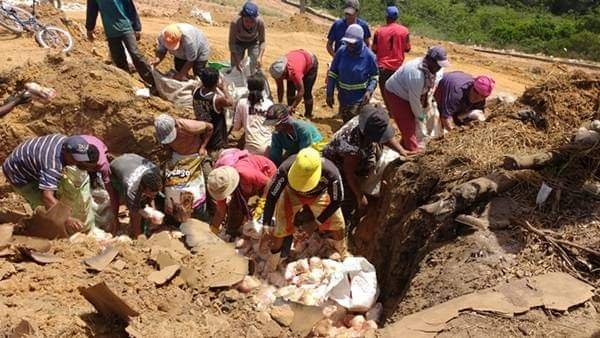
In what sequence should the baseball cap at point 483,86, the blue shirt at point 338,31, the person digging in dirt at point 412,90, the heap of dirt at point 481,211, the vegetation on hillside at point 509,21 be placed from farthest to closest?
1. the vegetation on hillside at point 509,21
2. the blue shirt at point 338,31
3. the baseball cap at point 483,86
4. the person digging in dirt at point 412,90
5. the heap of dirt at point 481,211

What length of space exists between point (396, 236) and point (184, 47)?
3.46m

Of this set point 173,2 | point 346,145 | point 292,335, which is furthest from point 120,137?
point 173,2

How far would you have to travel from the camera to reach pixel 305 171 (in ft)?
15.9

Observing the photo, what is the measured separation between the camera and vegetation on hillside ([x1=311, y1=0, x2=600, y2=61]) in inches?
843

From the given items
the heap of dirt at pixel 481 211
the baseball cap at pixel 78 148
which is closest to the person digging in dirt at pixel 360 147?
the heap of dirt at pixel 481 211

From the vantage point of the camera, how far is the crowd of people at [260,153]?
5.29m

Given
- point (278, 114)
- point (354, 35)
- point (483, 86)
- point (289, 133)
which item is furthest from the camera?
point (354, 35)

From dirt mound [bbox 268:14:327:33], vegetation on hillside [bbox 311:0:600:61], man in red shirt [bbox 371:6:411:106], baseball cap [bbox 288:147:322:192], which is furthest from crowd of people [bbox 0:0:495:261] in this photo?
vegetation on hillside [bbox 311:0:600:61]

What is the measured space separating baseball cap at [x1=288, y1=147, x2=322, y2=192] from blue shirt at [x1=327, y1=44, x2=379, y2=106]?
2494 mm

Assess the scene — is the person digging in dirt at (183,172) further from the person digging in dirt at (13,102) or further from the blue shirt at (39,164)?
the person digging in dirt at (13,102)

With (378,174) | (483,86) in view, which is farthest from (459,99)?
(378,174)

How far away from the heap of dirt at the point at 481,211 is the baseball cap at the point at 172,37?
295 centimetres

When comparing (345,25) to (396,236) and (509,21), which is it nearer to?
(396,236)

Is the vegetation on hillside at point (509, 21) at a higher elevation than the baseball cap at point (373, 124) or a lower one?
lower
